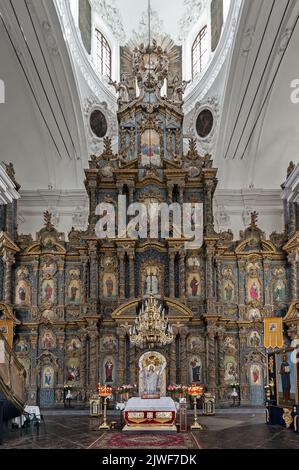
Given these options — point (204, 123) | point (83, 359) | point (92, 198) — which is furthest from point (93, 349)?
point (204, 123)

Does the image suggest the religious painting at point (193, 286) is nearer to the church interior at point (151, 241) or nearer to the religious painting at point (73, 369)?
the church interior at point (151, 241)

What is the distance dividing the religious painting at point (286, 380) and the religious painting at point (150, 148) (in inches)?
407

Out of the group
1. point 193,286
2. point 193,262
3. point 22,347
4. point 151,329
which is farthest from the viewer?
point 193,262

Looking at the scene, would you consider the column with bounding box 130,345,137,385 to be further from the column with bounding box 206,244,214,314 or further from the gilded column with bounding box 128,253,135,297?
the column with bounding box 206,244,214,314

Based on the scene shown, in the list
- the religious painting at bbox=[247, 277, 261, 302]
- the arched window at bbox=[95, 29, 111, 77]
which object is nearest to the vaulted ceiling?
the arched window at bbox=[95, 29, 111, 77]

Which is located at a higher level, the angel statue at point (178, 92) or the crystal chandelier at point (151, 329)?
the angel statue at point (178, 92)

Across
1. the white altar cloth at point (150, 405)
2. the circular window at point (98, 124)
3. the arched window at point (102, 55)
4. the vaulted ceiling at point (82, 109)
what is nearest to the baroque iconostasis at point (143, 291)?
the vaulted ceiling at point (82, 109)

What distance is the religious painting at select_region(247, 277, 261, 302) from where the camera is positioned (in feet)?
73.3

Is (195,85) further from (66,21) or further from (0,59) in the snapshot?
(0,59)

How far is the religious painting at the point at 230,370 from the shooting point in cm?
2155

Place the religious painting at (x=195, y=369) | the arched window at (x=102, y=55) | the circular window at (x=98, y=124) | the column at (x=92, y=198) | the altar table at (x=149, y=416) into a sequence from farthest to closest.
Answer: the arched window at (x=102, y=55) → the circular window at (x=98, y=124) → the column at (x=92, y=198) → the religious painting at (x=195, y=369) → the altar table at (x=149, y=416)

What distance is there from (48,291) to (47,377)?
9.96 feet

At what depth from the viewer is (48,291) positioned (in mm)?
22375

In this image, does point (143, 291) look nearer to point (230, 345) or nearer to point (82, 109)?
point (230, 345)
